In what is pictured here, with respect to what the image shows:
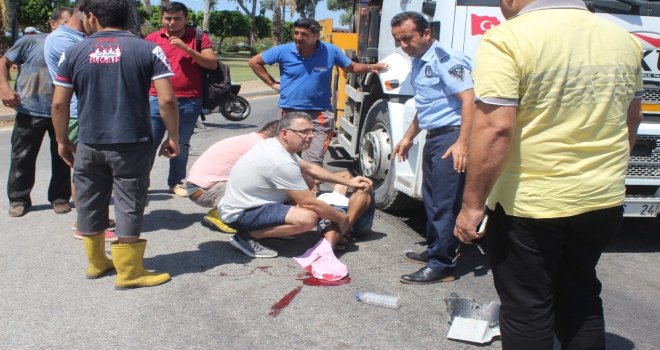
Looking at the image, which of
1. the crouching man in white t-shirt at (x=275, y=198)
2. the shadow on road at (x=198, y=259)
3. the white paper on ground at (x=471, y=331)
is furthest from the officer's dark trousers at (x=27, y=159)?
the white paper on ground at (x=471, y=331)

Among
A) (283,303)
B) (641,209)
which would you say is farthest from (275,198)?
(641,209)

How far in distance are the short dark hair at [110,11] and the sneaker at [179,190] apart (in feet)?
9.05

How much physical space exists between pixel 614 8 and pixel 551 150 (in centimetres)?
303

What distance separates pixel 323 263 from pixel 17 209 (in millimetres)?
2953

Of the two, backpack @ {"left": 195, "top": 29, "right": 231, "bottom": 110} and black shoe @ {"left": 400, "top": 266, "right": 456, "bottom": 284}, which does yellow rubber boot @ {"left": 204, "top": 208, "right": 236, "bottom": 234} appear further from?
black shoe @ {"left": 400, "top": 266, "right": 456, "bottom": 284}

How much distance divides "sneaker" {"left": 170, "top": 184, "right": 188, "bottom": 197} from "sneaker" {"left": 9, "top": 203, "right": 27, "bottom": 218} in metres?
1.40

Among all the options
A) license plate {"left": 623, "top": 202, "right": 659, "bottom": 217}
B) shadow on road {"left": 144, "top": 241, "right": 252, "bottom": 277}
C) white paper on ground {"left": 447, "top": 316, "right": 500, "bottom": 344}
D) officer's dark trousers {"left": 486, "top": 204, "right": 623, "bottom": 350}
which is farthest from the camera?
license plate {"left": 623, "top": 202, "right": 659, "bottom": 217}

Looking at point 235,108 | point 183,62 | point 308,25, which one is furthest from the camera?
point 235,108

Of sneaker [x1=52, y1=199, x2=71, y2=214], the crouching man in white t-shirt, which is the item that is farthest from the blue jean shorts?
sneaker [x1=52, y1=199, x2=71, y2=214]

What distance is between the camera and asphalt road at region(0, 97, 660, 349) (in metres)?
3.54

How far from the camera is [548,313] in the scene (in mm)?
2645

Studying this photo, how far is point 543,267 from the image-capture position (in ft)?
8.50

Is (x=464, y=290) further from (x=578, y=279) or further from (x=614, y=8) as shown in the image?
(x=614, y=8)

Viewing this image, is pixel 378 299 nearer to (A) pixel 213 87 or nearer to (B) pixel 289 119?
(B) pixel 289 119
